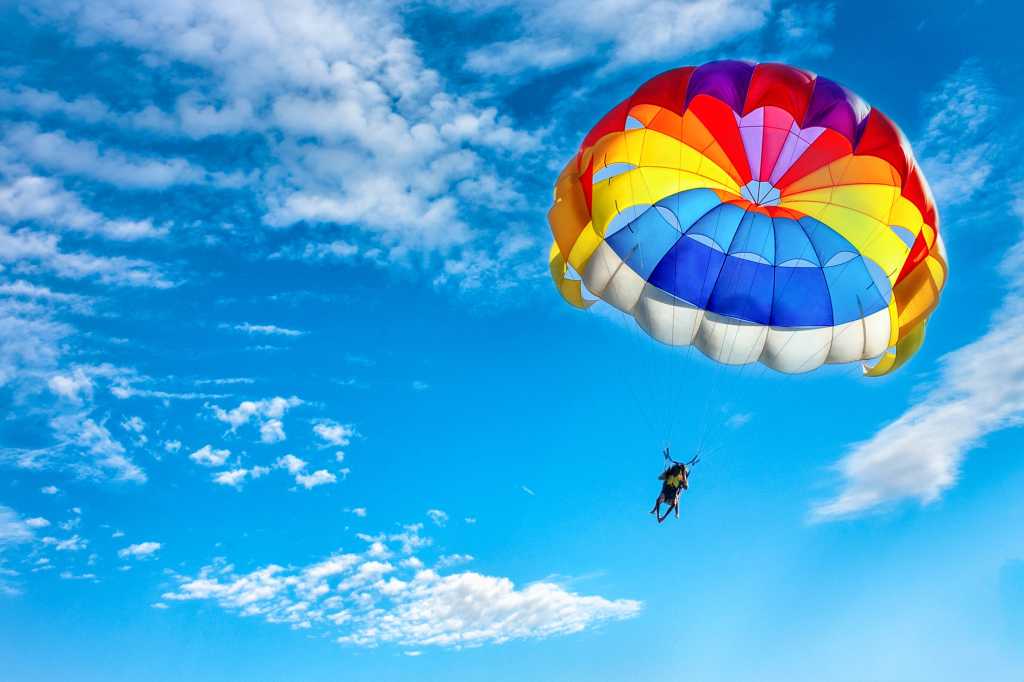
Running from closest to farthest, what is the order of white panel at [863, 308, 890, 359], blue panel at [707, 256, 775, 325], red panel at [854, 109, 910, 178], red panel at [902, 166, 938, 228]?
red panel at [854, 109, 910, 178], red panel at [902, 166, 938, 228], white panel at [863, 308, 890, 359], blue panel at [707, 256, 775, 325]

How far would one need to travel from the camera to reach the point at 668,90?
21625 mm

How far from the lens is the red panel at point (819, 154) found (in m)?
21.2

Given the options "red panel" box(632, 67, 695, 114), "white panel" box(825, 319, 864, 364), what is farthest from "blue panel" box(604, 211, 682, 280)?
"white panel" box(825, 319, 864, 364)

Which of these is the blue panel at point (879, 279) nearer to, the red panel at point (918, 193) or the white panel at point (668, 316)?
the red panel at point (918, 193)

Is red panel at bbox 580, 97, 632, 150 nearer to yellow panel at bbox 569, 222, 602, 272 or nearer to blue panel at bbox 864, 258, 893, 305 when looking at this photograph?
yellow panel at bbox 569, 222, 602, 272

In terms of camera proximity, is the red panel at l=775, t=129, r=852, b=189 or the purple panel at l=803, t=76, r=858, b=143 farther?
the red panel at l=775, t=129, r=852, b=189

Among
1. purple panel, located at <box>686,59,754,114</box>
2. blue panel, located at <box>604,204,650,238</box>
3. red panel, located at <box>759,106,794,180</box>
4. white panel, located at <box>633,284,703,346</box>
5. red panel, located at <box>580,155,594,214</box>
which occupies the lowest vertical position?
white panel, located at <box>633,284,703,346</box>

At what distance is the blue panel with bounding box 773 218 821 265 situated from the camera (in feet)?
71.8

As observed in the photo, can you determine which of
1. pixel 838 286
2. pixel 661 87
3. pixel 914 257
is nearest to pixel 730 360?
pixel 838 286

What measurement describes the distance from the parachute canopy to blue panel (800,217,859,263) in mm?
28

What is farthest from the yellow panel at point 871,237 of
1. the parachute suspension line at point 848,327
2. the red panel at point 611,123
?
the red panel at point 611,123

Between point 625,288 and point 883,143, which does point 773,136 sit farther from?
point 625,288

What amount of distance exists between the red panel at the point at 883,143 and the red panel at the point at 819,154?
0.37 metres

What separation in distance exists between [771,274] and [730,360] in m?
2.32
